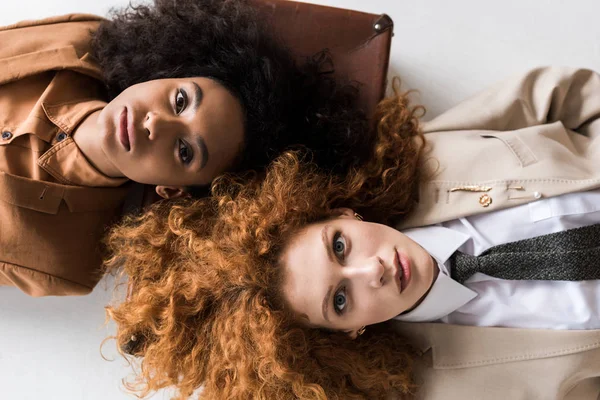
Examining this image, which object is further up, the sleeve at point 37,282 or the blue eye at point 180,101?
the blue eye at point 180,101

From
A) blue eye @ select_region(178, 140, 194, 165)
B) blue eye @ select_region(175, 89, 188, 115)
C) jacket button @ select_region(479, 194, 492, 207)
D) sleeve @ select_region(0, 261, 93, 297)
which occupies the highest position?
blue eye @ select_region(175, 89, 188, 115)

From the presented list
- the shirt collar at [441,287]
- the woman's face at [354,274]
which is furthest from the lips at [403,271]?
the shirt collar at [441,287]

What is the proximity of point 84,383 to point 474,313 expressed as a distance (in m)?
1.26

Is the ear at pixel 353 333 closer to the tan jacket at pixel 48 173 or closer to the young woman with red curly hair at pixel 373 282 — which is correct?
the young woman with red curly hair at pixel 373 282

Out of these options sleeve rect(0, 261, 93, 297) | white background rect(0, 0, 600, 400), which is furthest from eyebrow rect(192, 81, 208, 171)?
white background rect(0, 0, 600, 400)

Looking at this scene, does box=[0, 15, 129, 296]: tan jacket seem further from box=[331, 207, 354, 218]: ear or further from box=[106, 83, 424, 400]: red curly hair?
box=[331, 207, 354, 218]: ear

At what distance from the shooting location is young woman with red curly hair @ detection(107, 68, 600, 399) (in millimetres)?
1211

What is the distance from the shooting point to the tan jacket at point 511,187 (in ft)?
4.20

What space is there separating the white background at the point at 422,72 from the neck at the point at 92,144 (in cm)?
45

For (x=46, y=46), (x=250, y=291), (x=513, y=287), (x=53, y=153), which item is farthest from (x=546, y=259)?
(x=46, y=46)

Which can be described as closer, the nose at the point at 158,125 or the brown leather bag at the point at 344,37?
the nose at the point at 158,125

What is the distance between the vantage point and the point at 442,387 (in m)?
1.35

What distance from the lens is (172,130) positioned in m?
1.27

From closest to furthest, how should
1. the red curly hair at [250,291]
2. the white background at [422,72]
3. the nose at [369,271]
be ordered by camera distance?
the nose at [369,271] → the red curly hair at [250,291] → the white background at [422,72]
